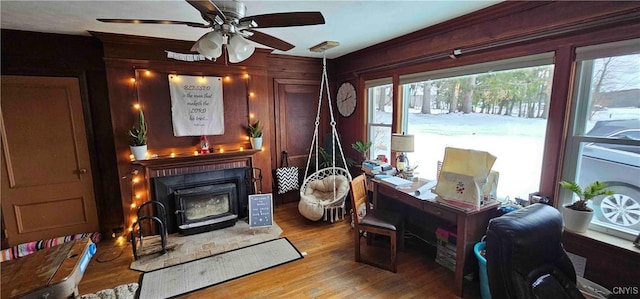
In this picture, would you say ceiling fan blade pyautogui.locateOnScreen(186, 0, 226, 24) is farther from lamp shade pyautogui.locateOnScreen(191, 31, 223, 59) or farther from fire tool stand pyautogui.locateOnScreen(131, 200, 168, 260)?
fire tool stand pyautogui.locateOnScreen(131, 200, 168, 260)

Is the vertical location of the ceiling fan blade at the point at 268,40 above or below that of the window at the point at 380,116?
above

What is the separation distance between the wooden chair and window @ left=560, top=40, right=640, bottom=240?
1.43 m

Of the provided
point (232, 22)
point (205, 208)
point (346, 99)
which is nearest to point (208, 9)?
point (232, 22)

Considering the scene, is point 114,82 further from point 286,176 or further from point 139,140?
point 286,176

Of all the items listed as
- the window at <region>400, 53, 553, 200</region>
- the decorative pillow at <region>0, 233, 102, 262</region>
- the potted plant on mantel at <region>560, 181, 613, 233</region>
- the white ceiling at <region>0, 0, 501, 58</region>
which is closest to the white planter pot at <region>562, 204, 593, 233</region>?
the potted plant on mantel at <region>560, 181, 613, 233</region>

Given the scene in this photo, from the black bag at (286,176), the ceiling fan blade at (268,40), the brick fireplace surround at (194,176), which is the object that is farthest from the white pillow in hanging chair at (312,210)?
the ceiling fan blade at (268,40)

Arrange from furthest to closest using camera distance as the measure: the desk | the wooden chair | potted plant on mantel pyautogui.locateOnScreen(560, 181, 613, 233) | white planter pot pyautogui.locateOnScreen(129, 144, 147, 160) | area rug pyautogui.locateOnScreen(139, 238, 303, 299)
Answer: white planter pot pyautogui.locateOnScreen(129, 144, 147, 160) < the wooden chair < area rug pyautogui.locateOnScreen(139, 238, 303, 299) < the desk < potted plant on mantel pyautogui.locateOnScreen(560, 181, 613, 233)

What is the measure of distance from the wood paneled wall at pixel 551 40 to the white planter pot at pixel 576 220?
8 cm

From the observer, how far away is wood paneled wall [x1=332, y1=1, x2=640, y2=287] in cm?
→ 176

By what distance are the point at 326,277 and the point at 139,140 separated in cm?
261

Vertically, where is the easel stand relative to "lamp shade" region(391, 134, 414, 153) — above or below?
below

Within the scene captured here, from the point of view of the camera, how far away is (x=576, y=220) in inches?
77.2

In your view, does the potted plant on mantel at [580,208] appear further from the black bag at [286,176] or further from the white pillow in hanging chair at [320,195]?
the black bag at [286,176]

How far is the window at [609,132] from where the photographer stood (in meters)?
1.78
